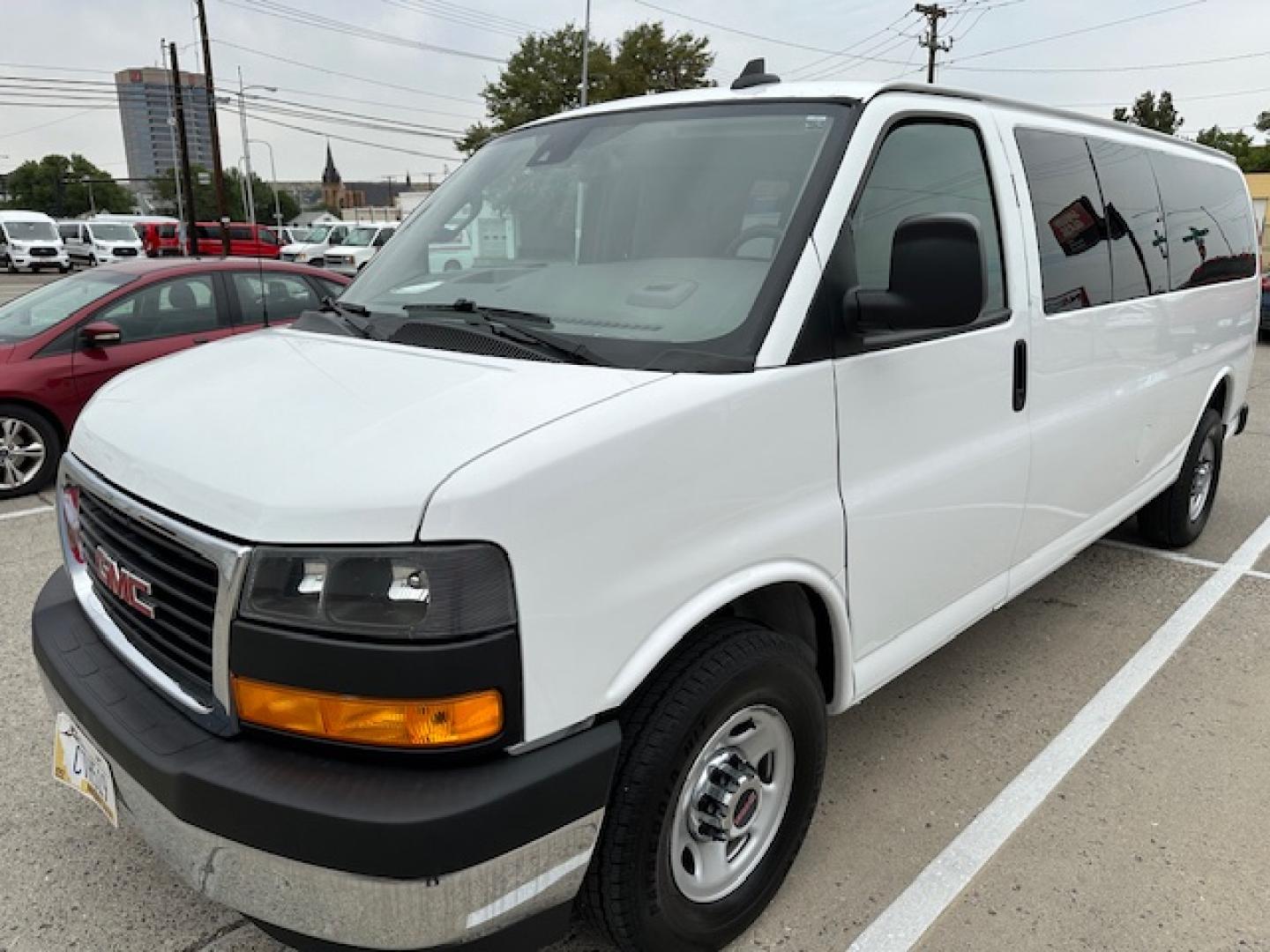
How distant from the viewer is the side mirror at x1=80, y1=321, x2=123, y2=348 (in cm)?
634

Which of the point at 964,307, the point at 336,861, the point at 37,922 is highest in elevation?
the point at 964,307

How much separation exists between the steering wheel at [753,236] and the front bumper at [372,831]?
1188 millimetres

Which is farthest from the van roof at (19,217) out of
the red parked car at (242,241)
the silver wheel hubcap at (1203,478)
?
the silver wheel hubcap at (1203,478)

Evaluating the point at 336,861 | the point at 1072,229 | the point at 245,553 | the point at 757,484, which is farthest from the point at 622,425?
the point at 1072,229

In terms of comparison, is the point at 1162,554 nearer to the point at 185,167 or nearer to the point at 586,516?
the point at 586,516

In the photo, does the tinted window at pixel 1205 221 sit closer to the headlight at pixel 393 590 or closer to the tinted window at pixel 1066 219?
the tinted window at pixel 1066 219

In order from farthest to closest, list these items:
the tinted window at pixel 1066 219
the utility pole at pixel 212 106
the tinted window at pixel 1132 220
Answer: the utility pole at pixel 212 106 < the tinted window at pixel 1132 220 < the tinted window at pixel 1066 219

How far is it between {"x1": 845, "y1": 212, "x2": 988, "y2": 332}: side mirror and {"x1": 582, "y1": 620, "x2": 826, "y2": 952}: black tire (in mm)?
799

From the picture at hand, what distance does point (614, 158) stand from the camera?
9.06 ft

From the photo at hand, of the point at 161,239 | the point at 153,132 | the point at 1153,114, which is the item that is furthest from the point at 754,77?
the point at 153,132

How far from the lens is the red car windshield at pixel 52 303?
652cm

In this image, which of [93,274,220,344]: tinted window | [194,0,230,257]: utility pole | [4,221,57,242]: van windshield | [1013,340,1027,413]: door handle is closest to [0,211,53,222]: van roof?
[4,221,57,242]: van windshield

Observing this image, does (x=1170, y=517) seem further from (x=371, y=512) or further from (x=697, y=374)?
(x=371, y=512)

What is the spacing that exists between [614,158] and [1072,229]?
1.69m
